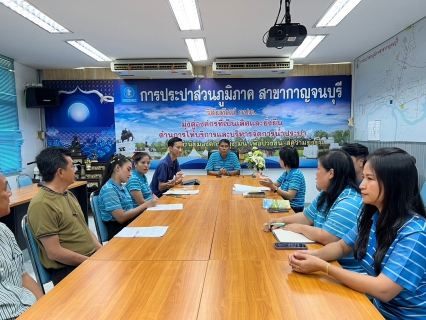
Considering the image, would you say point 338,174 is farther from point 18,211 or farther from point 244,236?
point 18,211

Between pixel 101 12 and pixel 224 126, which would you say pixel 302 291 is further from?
pixel 224 126

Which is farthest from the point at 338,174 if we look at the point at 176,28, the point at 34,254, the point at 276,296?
the point at 176,28

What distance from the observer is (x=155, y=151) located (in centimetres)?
648

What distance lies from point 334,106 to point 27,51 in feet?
19.3

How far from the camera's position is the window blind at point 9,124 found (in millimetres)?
5297

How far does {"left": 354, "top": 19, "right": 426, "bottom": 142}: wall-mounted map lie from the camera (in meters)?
3.99

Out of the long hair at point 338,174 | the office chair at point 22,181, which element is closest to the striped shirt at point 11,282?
the long hair at point 338,174

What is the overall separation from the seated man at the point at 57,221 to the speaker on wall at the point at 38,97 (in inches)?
179

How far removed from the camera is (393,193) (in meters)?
1.26

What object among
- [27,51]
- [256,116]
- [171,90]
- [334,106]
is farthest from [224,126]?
[27,51]

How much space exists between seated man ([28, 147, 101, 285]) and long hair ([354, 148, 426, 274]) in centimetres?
175

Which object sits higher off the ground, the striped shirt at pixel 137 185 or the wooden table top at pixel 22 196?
the striped shirt at pixel 137 185

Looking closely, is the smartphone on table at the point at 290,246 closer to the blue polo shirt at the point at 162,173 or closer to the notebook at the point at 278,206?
the notebook at the point at 278,206

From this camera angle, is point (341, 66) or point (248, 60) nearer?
point (248, 60)
